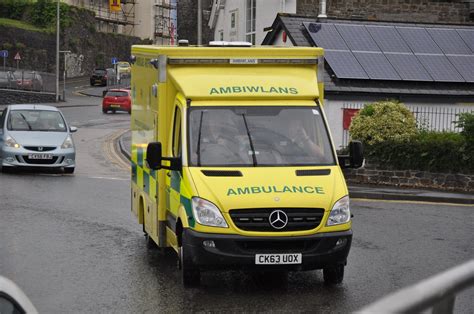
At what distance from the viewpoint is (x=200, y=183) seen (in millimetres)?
10719

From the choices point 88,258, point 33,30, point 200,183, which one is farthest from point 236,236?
point 33,30

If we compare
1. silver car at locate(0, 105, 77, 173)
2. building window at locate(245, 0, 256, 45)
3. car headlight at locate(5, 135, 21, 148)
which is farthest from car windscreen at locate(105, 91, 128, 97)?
car headlight at locate(5, 135, 21, 148)

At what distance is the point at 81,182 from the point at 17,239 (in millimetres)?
8325

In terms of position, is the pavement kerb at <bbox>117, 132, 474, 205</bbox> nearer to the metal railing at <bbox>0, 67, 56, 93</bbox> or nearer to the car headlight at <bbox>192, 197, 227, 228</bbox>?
the car headlight at <bbox>192, 197, 227, 228</bbox>

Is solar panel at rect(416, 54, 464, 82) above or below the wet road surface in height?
above

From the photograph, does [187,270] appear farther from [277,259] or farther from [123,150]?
[123,150]

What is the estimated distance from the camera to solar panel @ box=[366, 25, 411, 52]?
103ft

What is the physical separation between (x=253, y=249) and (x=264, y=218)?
34 cm

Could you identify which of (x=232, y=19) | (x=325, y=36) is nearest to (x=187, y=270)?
(x=325, y=36)

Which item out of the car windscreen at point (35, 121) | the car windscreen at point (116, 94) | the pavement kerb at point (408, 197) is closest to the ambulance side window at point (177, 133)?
the pavement kerb at point (408, 197)

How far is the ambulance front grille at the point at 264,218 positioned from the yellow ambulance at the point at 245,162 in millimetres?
10

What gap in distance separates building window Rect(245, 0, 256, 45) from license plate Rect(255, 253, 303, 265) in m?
34.4

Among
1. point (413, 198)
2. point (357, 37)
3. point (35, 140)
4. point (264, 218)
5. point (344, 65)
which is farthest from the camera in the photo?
point (357, 37)

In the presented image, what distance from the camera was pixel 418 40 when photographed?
3238 cm
